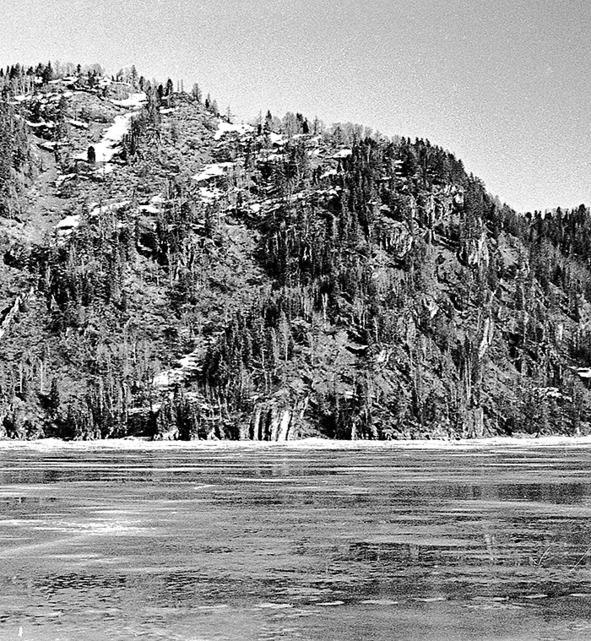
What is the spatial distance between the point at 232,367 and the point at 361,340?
2764cm

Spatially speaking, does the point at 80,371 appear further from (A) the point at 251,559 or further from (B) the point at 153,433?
(A) the point at 251,559

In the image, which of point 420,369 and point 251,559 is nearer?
point 251,559

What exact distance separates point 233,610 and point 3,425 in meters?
161

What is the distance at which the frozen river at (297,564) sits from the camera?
1812 cm

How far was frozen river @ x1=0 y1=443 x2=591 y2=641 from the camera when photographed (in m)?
18.1

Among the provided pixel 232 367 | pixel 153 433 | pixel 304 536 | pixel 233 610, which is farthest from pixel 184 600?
pixel 232 367

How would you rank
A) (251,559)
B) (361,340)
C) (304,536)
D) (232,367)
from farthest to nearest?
(361,340) < (232,367) < (304,536) < (251,559)

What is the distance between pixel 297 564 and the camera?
24.9m

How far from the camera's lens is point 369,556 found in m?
26.3

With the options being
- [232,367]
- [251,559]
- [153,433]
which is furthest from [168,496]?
[232,367]

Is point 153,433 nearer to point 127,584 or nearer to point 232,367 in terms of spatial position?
point 232,367

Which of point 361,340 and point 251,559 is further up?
point 361,340

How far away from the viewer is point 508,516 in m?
35.4

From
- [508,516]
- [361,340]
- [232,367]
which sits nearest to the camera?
[508,516]
